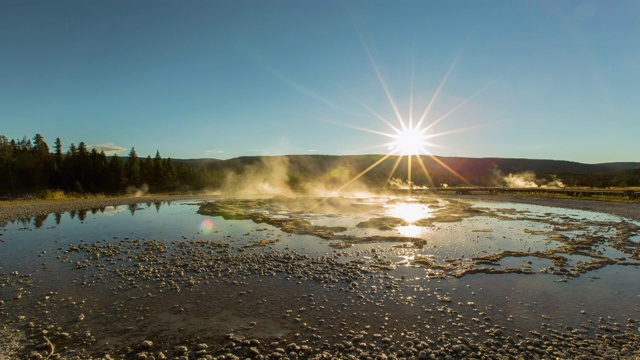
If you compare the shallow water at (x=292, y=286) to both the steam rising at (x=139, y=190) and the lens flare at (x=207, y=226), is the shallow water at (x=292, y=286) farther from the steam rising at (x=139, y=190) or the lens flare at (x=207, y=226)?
the steam rising at (x=139, y=190)

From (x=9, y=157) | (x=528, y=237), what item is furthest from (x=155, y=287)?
(x=9, y=157)

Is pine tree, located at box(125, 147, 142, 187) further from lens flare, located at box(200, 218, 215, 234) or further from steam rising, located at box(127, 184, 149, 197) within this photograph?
lens flare, located at box(200, 218, 215, 234)

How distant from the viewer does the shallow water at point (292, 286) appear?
9.48 meters

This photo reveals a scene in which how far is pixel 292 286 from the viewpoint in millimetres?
12781

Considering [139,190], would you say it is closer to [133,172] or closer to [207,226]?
[133,172]

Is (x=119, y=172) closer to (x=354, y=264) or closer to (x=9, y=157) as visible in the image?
(x=9, y=157)

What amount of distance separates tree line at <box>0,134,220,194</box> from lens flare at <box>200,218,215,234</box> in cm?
5563

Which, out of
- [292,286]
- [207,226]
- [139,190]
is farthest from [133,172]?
[292,286]

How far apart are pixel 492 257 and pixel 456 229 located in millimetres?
9043

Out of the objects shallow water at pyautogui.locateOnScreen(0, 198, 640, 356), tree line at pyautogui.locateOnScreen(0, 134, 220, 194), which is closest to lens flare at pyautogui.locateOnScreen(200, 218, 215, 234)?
shallow water at pyautogui.locateOnScreen(0, 198, 640, 356)

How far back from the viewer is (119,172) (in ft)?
257

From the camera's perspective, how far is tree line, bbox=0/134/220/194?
75188mm

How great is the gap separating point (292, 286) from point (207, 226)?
56.3 feet

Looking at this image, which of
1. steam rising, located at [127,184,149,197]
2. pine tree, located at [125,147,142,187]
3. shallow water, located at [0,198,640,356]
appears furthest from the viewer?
pine tree, located at [125,147,142,187]
